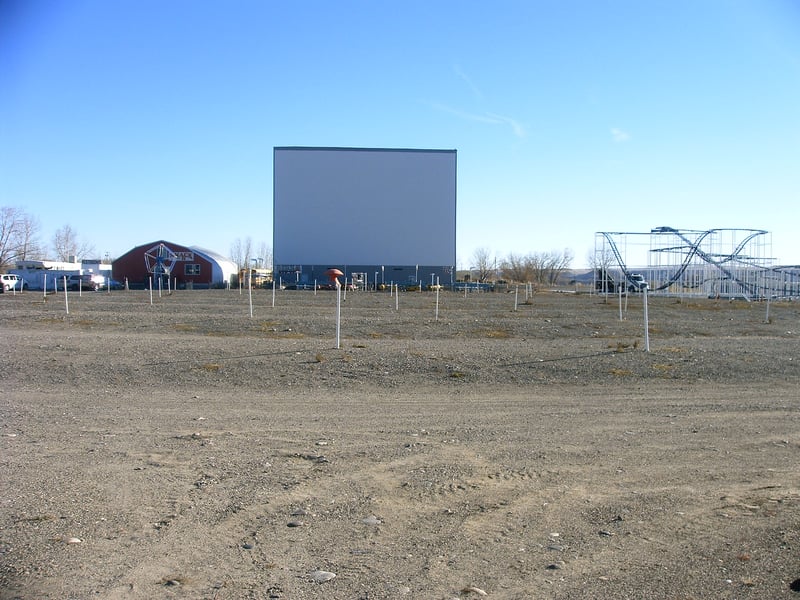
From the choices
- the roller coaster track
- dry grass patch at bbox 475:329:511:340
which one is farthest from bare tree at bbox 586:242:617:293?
dry grass patch at bbox 475:329:511:340

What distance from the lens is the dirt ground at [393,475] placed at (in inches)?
190

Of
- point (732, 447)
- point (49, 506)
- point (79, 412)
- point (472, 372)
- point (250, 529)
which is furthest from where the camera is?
point (472, 372)

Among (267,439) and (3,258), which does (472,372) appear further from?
(3,258)

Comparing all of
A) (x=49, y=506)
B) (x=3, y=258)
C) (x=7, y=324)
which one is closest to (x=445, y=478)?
(x=49, y=506)

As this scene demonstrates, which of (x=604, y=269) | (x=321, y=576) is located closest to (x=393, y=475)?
(x=321, y=576)

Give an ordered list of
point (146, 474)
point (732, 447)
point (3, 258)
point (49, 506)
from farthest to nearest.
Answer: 1. point (3, 258)
2. point (732, 447)
3. point (146, 474)
4. point (49, 506)

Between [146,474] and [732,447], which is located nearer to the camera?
[146,474]

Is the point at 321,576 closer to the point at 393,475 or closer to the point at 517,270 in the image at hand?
the point at 393,475

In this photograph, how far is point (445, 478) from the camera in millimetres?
7070

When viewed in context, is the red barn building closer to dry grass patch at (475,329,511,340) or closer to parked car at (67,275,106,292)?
parked car at (67,275,106,292)

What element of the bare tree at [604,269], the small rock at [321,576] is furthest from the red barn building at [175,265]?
the small rock at [321,576]

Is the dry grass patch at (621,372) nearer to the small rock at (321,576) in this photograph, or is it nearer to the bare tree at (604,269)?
the small rock at (321,576)

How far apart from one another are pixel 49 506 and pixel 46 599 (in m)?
1.78

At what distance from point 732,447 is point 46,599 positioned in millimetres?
7401
